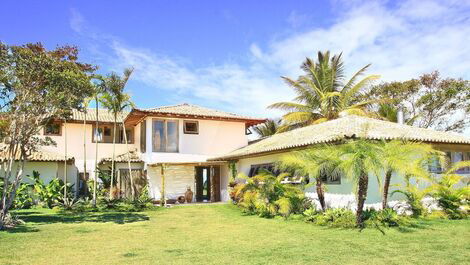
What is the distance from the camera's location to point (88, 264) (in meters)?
7.73

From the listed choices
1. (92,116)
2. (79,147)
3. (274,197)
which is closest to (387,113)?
(274,197)

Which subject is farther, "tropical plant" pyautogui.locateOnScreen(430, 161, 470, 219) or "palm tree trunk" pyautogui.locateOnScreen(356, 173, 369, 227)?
"tropical plant" pyautogui.locateOnScreen(430, 161, 470, 219)

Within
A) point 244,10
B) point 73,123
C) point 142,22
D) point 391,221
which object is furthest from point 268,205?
point 73,123

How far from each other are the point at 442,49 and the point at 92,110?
22.5 metres

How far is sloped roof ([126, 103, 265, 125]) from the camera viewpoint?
72.6 feet

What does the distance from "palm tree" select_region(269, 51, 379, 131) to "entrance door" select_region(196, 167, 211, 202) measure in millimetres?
6440

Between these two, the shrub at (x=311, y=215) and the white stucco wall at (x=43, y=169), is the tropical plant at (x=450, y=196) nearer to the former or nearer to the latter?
the shrub at (x=311, y=215)

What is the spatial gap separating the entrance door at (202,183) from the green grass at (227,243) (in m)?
9.69

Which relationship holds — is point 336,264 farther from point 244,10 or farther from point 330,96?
point 330,96

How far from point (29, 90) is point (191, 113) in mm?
10828

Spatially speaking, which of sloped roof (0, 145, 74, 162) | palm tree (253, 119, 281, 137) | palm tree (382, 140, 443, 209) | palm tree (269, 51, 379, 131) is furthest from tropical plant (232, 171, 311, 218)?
palm tree (253, 119, 281, 137)

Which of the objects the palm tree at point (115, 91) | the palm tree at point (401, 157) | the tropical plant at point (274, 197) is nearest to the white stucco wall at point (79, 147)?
the palm tree at point (115, 91)

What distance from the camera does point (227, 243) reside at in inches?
389

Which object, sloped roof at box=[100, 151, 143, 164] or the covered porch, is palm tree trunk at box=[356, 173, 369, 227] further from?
sloped roof at box=[100, 151, 143, 164]
